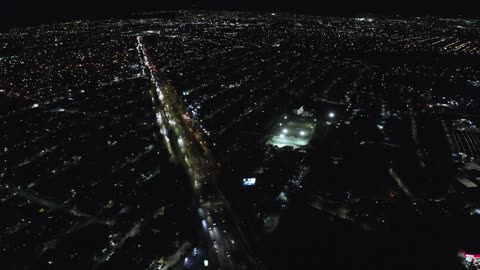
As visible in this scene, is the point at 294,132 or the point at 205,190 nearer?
the point at 205,190

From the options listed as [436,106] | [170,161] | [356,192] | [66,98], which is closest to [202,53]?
[66,98]

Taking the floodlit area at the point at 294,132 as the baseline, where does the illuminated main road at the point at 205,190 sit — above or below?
above

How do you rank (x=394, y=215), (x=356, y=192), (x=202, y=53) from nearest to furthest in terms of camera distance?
(x=394, y=215), (x=356, y=192), (x=202, y=53)

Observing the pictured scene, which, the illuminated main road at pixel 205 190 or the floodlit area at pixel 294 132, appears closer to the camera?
the illuminated main road at pixel 205 190

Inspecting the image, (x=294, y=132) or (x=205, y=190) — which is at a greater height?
(x=205, y=190)

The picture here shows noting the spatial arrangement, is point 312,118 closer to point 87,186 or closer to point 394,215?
point 394,215
